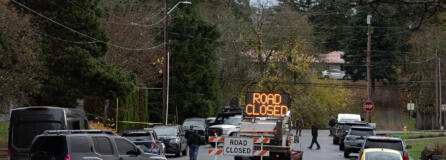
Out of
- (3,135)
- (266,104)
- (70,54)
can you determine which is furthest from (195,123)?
(266,104)

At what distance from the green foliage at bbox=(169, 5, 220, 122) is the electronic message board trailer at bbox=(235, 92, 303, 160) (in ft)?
96.9

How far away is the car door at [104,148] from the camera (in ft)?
54.6

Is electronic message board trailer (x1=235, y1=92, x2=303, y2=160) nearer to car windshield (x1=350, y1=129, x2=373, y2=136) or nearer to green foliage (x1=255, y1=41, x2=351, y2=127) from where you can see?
car windshield (x1=350, y1=129, x2=373, y2=136)

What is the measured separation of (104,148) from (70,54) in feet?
57.2

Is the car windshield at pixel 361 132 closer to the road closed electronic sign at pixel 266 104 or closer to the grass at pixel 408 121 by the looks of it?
the road closed electronic sign at pixel 266 104

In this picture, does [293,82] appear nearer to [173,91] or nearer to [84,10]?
[173,91]

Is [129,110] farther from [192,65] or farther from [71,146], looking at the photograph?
[71,146]

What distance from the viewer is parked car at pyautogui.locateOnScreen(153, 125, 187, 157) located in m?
32.4

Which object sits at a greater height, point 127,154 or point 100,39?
A: point 100,39

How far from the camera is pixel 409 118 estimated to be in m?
90.5

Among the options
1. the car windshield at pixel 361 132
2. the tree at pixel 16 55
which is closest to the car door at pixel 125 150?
the tree at pixel 16 55

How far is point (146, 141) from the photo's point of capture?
2694cm

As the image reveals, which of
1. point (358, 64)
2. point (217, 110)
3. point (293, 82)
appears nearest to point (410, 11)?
point (217, 110)

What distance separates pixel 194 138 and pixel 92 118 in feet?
75.4
